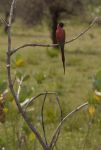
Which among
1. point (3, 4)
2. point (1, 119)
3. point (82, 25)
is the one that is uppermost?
point (1, 119)

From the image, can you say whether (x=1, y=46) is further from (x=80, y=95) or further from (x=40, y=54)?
(x=80, y=95)

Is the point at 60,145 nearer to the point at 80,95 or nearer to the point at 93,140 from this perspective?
the point at 93,140

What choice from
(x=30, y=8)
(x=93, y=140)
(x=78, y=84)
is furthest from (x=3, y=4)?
(x=93, y=140)

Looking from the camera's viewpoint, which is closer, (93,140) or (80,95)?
(93,140)

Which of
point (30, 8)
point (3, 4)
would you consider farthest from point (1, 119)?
point (3, 4)

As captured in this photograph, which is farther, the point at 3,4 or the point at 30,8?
the point at 3,4

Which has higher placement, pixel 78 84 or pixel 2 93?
pixel 2 93

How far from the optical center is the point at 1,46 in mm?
18734

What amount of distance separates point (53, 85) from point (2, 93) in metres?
6.75

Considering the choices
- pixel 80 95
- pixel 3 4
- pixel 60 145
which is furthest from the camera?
pixel 3 4

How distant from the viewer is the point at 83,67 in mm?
13414

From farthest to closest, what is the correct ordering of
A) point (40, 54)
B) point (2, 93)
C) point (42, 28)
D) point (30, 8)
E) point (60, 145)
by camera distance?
1. point (42, 28)
2. point (30, 8)
3. point (40, 54)
4. point (60, 145)
5. point (2, 93)

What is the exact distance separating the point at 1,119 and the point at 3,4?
20.7m

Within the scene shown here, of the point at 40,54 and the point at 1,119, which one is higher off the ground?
the point at 1,119
